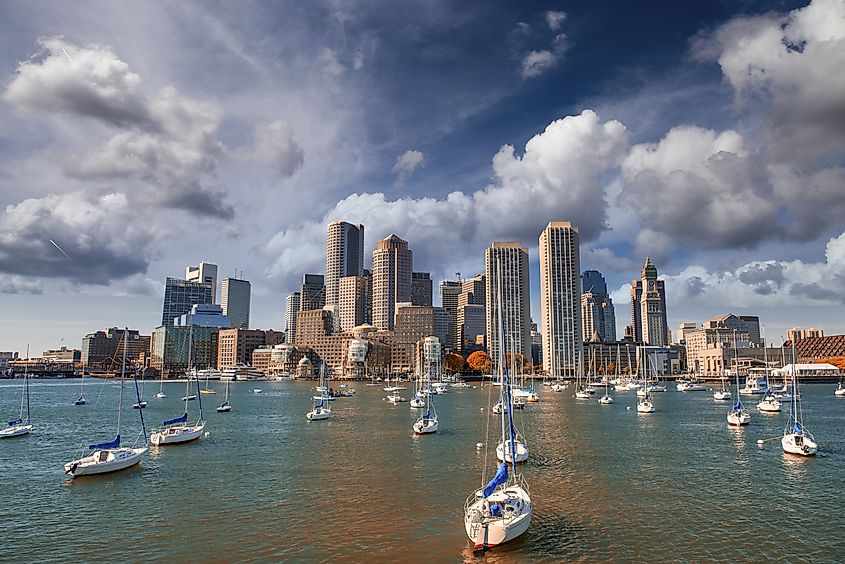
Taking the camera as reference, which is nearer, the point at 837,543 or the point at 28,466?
the point at 837,543

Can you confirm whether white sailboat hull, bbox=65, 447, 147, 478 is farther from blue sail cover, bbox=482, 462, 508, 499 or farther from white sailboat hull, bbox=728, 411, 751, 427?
white sailboat hull, bbox=728, 411, 751, 427

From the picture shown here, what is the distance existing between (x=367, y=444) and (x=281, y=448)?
11168 millimetres

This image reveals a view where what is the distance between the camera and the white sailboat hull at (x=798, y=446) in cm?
6694

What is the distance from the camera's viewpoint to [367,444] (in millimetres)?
79812

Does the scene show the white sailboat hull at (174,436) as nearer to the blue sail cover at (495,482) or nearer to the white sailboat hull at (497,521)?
the blue sail cover at (495,482)

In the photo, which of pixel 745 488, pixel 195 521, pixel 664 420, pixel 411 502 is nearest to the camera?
pixel 195 521

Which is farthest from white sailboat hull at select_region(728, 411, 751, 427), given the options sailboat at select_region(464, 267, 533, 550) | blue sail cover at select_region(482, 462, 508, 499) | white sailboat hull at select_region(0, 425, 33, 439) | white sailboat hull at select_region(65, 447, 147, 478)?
white sailboat hull at select_region(0, 425, 33, 439)

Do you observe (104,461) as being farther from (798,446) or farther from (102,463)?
(798,446)

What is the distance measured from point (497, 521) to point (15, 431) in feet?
266

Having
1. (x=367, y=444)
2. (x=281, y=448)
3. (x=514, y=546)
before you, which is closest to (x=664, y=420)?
(x=367, y=444)

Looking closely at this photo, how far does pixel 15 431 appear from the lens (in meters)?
86.5

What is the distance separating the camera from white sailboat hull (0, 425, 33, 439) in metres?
85.1

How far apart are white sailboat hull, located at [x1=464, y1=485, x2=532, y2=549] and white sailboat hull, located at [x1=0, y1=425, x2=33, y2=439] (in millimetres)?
77795

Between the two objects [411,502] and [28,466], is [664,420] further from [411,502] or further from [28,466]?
[28,466]
